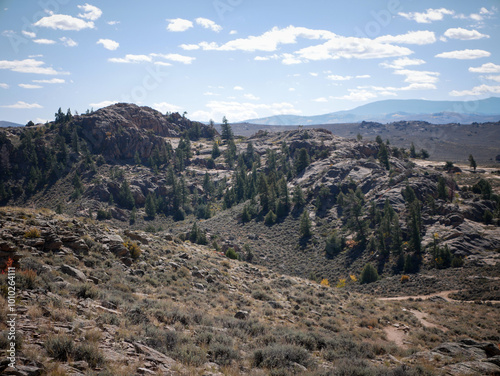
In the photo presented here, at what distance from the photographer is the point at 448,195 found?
54.4 m

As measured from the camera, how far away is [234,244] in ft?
170

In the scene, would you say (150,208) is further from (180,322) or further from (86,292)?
(180,322)

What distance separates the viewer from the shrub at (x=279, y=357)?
893 centimetres

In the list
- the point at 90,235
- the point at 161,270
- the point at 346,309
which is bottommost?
the point at 346,309

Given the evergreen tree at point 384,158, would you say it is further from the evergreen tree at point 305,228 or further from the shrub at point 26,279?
the shrub at point 26,279

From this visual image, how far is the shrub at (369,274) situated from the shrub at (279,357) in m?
34.4

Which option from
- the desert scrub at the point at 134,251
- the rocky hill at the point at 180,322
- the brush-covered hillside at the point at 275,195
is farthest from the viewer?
the brush-covered hillside at the point at 275,195

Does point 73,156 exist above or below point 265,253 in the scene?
above

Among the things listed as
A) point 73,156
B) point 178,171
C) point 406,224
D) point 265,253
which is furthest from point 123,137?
point 406,224

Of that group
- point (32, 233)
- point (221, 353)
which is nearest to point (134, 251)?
point (32, 233)

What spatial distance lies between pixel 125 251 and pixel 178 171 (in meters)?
92.7

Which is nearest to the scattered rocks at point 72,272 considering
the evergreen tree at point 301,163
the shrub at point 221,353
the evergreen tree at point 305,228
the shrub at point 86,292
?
the shrub at point 86,292

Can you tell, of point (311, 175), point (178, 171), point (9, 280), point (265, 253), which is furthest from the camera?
point (178, 171)

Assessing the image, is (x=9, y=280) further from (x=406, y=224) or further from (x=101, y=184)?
(x=101, y=184)
